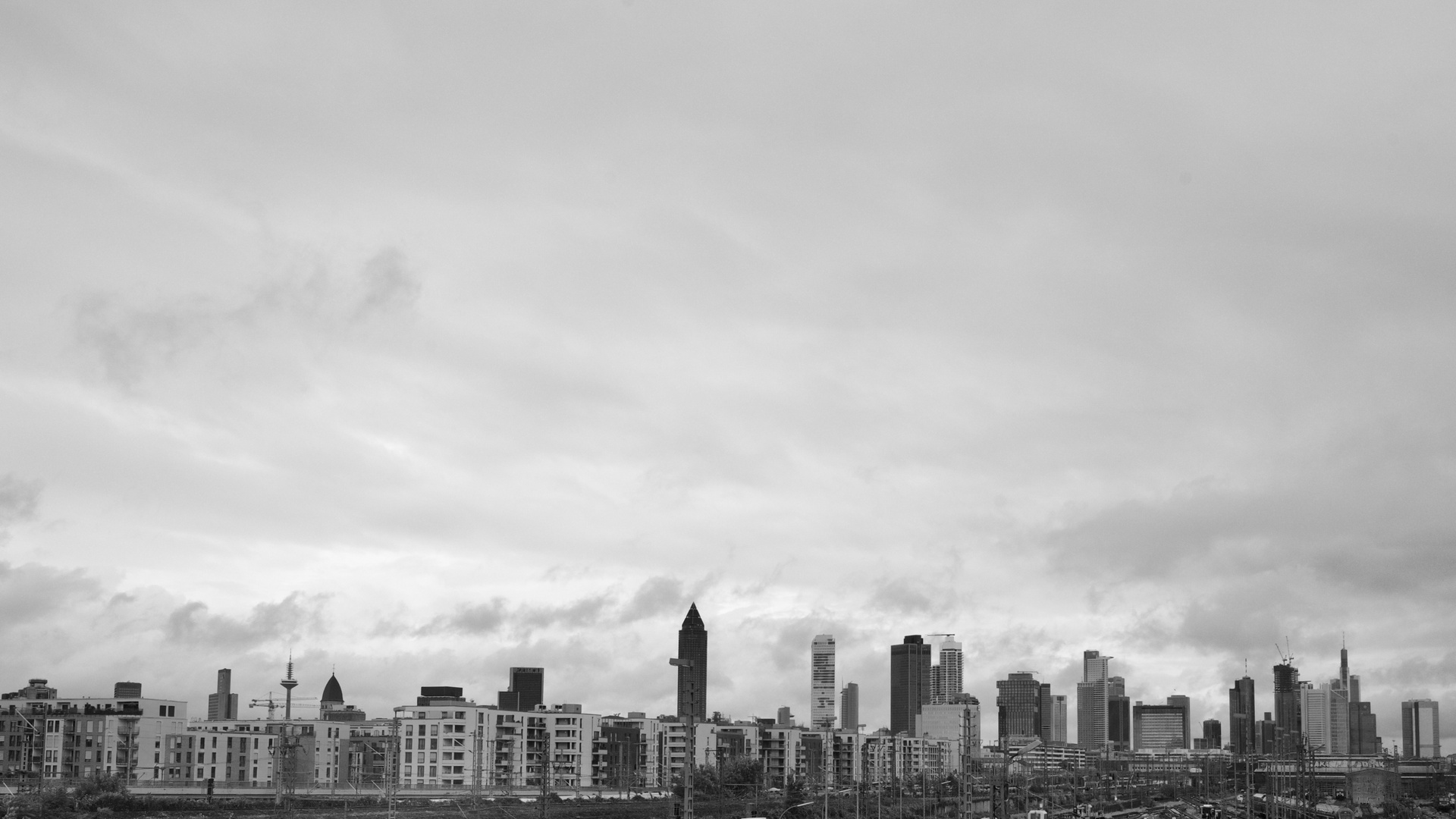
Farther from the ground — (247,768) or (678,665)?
(678,665)

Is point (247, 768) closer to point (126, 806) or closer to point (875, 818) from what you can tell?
point (126, 806)

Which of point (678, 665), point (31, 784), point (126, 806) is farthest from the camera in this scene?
point (31, 784)

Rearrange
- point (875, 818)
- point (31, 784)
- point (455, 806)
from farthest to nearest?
point (875, 818) → point (31, 784) → point (455, 806)

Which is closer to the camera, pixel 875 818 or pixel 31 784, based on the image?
pixel 31 784

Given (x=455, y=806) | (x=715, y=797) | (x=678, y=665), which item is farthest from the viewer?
(x=715, y=797)

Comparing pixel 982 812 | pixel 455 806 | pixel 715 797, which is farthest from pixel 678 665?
pixel 982 812

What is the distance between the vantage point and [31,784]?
148 metres

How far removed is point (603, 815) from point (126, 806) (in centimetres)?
4417

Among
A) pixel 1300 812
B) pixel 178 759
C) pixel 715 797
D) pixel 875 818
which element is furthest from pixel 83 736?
pixel 1300 812

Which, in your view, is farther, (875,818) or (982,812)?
(982,812)

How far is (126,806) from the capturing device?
4756 inches

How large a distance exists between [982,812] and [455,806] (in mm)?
81875

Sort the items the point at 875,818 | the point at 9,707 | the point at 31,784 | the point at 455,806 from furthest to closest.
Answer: the point at 9,707 → the point at 875,818 → the point at 31,784 → the point at 455,806

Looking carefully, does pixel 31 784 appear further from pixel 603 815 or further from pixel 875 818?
pixel 875 818
